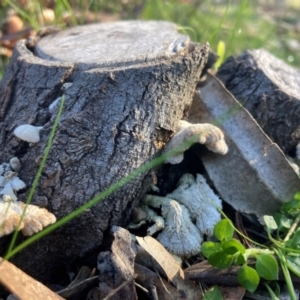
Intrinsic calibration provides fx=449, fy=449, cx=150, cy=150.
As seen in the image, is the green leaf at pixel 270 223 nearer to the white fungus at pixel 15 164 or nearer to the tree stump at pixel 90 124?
the tree stump at pixel 90 124

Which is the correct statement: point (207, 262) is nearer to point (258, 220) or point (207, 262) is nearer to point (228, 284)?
point (228, 284)

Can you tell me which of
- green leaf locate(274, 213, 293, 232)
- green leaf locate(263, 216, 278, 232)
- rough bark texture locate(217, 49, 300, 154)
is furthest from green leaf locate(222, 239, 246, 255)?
rough bark texture locate(217, 49, 300, 154)

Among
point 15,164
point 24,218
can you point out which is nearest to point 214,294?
point 24,218

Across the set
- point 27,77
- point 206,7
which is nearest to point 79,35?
point 27,77

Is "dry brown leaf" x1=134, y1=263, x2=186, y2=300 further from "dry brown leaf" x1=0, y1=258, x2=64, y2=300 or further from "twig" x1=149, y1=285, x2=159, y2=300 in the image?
"dry brown leaf" x1=0, y1=258, x2=64, y2=300

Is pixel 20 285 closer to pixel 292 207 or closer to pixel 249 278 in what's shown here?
pixel 249 278

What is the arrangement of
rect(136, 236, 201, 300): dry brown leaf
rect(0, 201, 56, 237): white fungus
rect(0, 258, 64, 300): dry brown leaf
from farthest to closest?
rect(136, 236, 201, 300): dry brown leaf
rect(0, 201, 56, 237): white fungus
rect(0, 258, 64, 300): dry brown leaf
